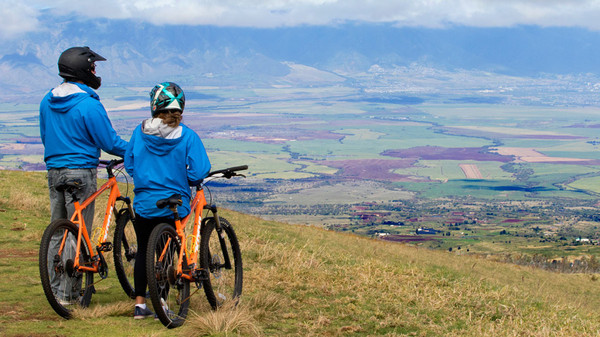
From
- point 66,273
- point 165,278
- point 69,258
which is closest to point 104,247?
point 69,258

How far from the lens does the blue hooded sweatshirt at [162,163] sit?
629 cm

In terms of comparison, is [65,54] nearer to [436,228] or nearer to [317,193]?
[436,228]

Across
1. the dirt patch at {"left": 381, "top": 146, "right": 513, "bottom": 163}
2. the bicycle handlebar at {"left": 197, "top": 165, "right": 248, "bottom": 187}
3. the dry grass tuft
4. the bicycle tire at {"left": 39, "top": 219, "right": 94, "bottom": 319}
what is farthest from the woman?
the dirt patch at {"left": 381, "top": 146, "right": 513, "bottom": 163}

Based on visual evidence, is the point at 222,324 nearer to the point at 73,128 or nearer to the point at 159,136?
the point at 159,136

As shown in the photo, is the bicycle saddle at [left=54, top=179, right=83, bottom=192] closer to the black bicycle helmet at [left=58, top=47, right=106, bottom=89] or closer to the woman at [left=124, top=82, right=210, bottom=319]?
the woman at [left=124, top=82, right=210, bottom=319]

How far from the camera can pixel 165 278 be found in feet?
21.1

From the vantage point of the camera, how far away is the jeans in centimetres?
667

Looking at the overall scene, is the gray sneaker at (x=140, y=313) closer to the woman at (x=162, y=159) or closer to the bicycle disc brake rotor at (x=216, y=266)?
the woman at (x=162, y=159)

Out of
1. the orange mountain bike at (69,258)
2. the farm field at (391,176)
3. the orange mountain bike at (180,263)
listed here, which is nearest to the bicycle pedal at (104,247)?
the orange mountain bike at (69,258)

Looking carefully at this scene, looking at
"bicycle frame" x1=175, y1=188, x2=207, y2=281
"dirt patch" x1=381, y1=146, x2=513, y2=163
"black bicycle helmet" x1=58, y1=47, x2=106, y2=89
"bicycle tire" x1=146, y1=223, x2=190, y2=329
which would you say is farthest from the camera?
"dirt patch" x1=381, y1=146, x2=513, y2=163

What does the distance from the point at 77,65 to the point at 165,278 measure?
2.36 metres

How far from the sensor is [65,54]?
695cm

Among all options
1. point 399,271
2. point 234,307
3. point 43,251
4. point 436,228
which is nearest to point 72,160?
point 43,251

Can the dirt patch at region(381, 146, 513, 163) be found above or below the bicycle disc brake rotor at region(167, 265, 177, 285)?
below
